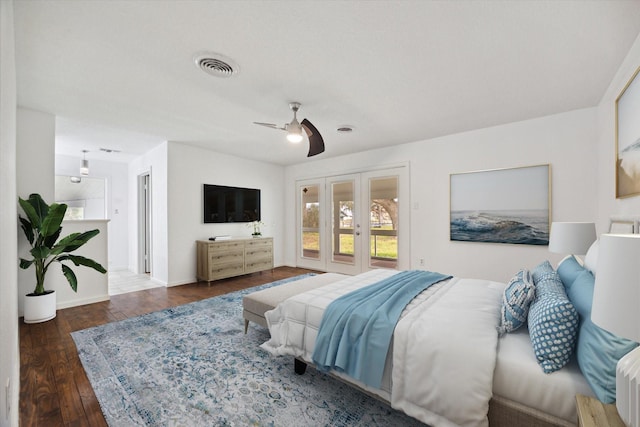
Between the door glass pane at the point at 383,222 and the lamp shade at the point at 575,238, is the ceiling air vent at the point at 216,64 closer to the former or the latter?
the lamp shade at the point at 575,238

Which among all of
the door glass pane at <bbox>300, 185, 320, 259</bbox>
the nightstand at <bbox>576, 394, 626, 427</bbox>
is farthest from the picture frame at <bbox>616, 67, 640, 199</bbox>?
the door glass pane at <bbox>300, 185, 320, 259</bbox>

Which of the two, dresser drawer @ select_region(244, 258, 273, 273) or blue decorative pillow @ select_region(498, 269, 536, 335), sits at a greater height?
blue decorative pillow @ select_region(498, 269, 536, 335)

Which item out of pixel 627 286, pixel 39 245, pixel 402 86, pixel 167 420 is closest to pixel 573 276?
pixel 627 286

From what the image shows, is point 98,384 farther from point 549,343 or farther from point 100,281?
point 549,343

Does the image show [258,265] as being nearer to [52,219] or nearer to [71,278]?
[71,278]

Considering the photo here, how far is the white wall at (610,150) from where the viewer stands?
2.16 metres

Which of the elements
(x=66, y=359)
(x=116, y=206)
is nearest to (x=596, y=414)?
(x=66, y=359)

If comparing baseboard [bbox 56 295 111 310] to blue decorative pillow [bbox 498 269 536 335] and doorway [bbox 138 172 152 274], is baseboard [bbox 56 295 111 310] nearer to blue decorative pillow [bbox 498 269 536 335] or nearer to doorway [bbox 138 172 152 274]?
doorway [bbox 138 172 152 274]

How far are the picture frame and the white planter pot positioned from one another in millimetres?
5645

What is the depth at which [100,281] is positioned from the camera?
3898mm

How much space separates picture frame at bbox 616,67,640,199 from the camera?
2047 millimetres

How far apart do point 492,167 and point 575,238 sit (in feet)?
5.90

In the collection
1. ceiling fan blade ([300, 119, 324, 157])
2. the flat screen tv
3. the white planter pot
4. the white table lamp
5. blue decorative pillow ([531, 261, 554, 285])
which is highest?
ceiling fan blade ([300, 119, 324, 157])

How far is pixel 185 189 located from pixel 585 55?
5.25 metres
